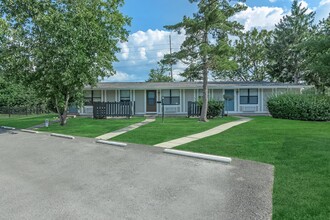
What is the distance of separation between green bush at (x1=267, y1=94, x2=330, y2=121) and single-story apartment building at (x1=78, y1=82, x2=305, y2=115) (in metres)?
4.90

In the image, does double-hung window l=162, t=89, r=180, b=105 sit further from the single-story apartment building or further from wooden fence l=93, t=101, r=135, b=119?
wooden fence l=93, t=101, r=135, b=119

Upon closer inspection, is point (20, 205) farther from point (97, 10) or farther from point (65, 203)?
point (97, 10)

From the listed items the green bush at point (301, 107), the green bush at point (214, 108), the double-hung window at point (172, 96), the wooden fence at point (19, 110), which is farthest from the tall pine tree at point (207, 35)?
the wooden fence at point (19, 110)

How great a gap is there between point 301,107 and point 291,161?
37.3 feet

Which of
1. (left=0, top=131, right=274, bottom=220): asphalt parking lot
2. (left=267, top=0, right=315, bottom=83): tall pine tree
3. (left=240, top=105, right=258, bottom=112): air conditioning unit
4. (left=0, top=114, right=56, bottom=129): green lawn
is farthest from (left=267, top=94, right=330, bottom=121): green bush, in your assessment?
(left=267, top=0, right=315, bottom=83): tall pine tree

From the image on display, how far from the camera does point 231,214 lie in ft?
12.2

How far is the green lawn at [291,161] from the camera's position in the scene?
384 cm

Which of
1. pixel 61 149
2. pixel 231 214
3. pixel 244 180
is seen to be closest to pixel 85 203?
pixel 231 214

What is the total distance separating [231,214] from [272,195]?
0.97 metres

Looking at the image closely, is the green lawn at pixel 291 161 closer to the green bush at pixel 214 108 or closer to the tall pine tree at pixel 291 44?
the green bush at pixel 214 108

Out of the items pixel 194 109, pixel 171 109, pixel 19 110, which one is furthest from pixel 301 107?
pixel 19 110

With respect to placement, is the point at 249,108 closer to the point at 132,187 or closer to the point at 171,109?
the point at 171,109

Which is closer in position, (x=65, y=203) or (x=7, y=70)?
(x=65, y=203)

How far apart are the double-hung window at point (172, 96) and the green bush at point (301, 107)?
25.6ft
